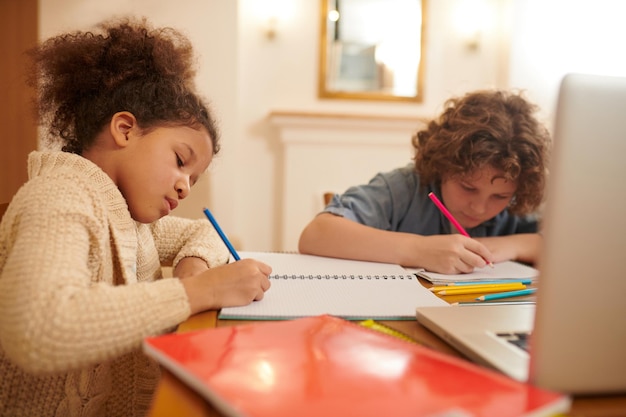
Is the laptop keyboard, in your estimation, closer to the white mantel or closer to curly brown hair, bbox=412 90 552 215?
curly brown hair, bbox=412 90 552 215

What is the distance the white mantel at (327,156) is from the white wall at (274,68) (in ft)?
0.20

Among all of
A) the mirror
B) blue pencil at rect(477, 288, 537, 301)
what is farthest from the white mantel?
blue pencil at rect(477, 288, 537, 301)

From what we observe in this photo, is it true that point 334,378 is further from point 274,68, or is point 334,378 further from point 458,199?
point 274,68

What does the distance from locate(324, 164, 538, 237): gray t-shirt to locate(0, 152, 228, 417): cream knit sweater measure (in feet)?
1.83

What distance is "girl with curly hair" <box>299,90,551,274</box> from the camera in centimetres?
103

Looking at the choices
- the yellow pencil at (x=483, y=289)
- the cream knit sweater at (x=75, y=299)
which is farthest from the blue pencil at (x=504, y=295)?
the cream knit sweater at (x=75, y=299)

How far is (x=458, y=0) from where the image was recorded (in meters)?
2.84

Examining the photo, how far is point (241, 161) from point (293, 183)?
300 millimetres

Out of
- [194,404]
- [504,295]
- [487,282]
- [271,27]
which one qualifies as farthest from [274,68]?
[194,404]

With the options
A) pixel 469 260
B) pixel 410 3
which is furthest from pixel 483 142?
pixel 410 3

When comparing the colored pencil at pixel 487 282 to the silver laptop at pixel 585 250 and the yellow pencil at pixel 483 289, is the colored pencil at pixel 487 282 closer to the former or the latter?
the yellow pencil at pixel 483 289

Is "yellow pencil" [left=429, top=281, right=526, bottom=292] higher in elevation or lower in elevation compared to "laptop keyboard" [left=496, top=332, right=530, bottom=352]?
lower

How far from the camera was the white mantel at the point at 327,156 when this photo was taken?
8.84 ft

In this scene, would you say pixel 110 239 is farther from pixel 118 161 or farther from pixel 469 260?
pixel 469 260
